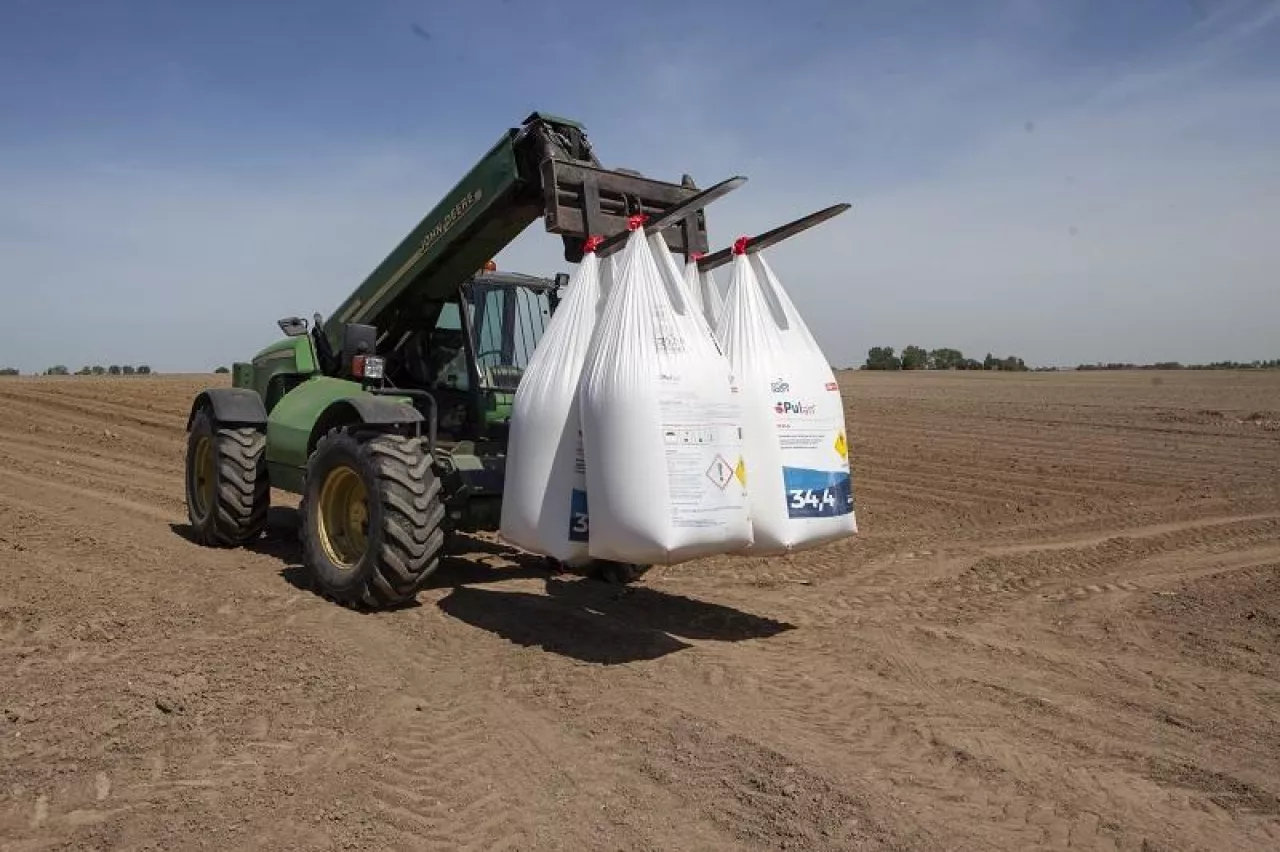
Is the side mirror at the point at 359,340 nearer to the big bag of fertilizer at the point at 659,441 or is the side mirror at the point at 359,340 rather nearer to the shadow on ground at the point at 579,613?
the shadow on ground at the point at 579,613

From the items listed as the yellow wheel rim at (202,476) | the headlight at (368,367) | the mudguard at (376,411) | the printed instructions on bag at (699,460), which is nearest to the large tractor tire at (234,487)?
the yellow wheel rim at (202,476)

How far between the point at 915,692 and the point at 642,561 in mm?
1458

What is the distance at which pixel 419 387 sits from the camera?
779 cm

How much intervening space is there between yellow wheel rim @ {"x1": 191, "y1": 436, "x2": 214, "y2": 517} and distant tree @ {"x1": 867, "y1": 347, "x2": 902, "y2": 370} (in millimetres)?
62610

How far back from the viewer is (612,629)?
18.9ft

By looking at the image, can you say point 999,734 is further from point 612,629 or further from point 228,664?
point 228,664

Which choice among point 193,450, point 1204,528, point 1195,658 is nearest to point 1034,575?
point 1195,658

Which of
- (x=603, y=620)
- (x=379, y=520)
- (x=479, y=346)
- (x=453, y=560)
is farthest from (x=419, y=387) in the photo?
(x=603, y=620)

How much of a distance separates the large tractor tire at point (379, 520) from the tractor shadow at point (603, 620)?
1.52 ft

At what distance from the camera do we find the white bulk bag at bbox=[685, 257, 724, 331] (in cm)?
619

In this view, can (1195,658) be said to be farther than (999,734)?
Yes

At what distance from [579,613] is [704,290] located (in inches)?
85.9

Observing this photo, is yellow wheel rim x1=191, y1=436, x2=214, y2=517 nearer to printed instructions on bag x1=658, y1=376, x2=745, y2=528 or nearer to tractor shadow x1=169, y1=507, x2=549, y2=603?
tractor shadow x1=169, y1=507, x2=549, y2=603

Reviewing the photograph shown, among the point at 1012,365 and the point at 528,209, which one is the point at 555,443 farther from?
the point at 1012,365
